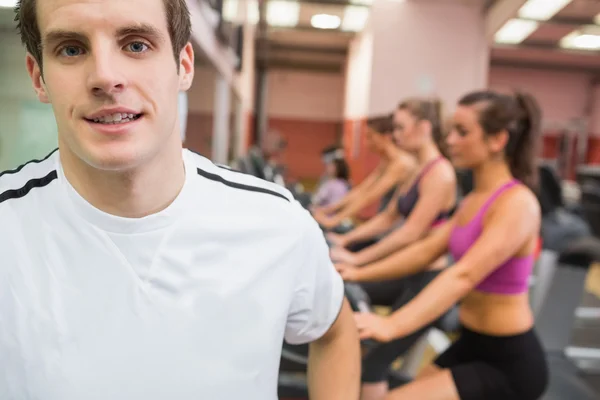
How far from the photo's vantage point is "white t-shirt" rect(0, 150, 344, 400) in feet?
2.59

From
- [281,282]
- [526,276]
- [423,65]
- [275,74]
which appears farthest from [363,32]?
[281,282]

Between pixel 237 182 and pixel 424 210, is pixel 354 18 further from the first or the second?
pixel 237 182

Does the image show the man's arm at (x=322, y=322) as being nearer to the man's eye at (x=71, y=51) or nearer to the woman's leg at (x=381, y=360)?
the man's eye at (x=71, y=51)

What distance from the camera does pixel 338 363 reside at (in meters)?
1.05

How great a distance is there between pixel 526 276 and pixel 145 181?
4.50 ft

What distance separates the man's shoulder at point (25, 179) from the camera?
834 millimetres

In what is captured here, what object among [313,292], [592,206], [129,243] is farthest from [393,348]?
[592,206]

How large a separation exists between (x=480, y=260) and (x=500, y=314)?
266mm

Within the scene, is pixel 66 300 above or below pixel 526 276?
above

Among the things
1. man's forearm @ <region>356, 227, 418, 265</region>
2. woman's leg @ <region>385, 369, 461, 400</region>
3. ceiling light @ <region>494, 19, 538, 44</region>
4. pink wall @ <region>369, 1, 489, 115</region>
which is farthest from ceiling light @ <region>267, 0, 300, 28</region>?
woman's leg @ <region>385, 369, 461, 400</region>

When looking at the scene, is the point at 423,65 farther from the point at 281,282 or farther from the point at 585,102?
the point at 585,102

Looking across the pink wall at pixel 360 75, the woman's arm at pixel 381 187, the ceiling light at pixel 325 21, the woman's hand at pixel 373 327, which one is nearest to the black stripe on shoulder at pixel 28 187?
the woman's hand at pixel 373 327

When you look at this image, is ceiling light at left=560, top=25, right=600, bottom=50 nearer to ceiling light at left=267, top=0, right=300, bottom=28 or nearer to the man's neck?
ceiling light at left=267, top=0, right=300, bottom=28

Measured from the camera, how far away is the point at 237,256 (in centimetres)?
91
